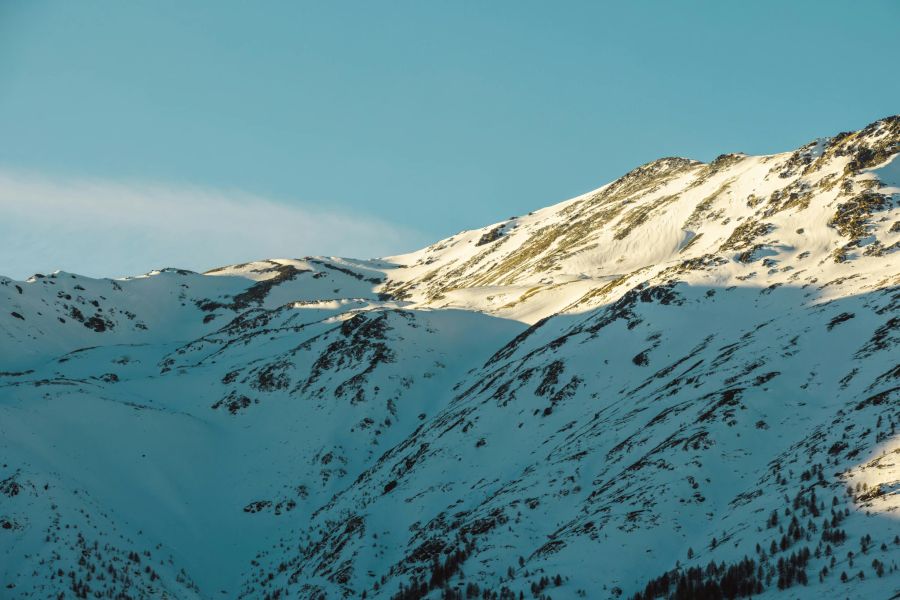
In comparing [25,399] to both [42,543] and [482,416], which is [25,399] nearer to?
[42,543]

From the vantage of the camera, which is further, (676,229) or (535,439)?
(676,229)

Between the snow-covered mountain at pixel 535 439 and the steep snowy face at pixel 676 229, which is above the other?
the steep snowy face at pixel 676 229

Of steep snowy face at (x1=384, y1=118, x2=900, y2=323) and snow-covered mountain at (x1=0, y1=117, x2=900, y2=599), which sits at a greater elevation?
steep snowy face at (x1=384, y1=118, x2=900, y2=323)

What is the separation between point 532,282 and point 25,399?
61314mm

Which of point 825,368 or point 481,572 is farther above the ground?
point 825,368

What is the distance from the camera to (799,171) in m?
82.8

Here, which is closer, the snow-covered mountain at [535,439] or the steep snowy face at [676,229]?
the snow-covered mountain at [535,439]

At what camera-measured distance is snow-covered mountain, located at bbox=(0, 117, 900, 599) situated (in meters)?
22.7

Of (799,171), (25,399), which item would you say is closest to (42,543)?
(25,399)

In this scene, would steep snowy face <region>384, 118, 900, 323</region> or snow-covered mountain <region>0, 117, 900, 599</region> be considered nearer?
snow-covered mountain <region>0, 117, 900, 599</region>

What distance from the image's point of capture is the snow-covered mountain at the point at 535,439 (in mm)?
22656

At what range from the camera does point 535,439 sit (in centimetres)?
4156

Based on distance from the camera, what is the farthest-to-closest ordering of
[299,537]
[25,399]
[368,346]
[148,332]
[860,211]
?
[148,332] < [368,346] < [860,211] < [25,399] < [299,537]

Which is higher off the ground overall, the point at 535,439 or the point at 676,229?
the point at 676,229
